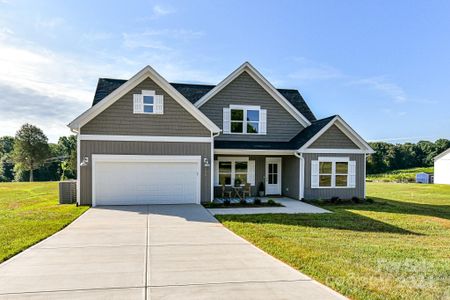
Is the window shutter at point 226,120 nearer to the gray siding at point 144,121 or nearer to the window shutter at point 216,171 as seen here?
the window shutter at point 216,171

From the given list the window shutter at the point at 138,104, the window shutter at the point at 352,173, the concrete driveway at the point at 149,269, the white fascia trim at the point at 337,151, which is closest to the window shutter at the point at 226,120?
the white fascia trim at the point at 337,151

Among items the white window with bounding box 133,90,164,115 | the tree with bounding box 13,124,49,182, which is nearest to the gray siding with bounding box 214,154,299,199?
the white window with bounding box 133,90,164,115

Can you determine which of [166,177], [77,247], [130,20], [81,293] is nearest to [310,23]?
[130,20]

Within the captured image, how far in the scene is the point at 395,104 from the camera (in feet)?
110

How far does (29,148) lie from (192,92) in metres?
41.5

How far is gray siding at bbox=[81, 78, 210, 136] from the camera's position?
540 inches

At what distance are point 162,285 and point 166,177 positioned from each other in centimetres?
966

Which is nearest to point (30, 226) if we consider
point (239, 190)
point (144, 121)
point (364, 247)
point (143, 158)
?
point (143, 158)

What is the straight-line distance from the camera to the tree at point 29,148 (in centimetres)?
4797

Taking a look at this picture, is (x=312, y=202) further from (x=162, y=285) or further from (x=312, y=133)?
(x=162, y=285)

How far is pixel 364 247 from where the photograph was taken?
752 centimetres

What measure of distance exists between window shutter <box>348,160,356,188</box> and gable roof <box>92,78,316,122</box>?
396 cm

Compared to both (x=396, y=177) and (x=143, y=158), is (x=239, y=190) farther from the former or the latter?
(x=396, y=177)

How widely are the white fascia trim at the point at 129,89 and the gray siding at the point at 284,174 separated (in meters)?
3.49
